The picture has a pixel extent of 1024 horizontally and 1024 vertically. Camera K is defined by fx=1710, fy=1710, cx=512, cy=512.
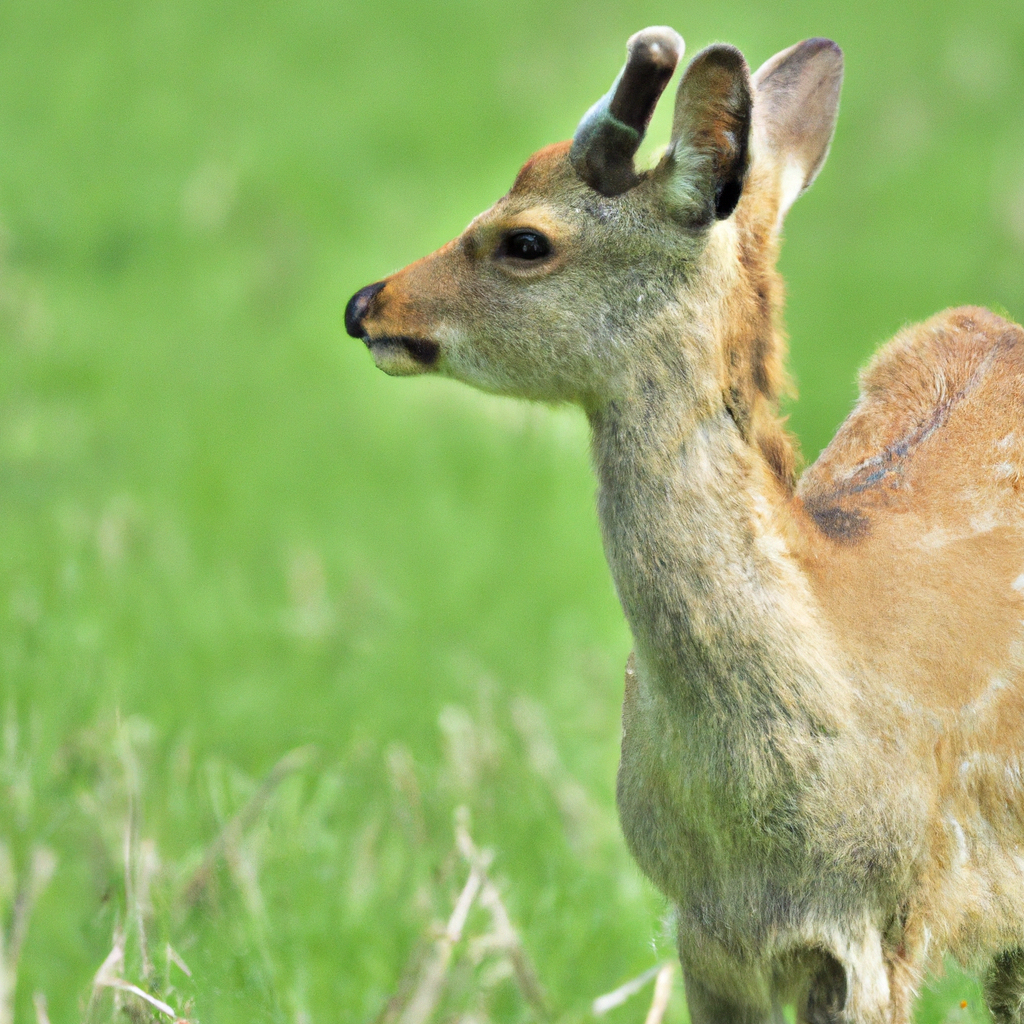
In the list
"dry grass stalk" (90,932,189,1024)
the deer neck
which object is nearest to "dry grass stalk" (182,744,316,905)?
"dry grass stalk" (90,932,189,1024)

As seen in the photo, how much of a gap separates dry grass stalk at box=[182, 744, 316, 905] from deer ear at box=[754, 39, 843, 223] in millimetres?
2116

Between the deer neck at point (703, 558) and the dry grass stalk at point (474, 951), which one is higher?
the deer neck at point (703, 558)

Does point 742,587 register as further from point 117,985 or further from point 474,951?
point 117,985

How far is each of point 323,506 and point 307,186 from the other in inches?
143

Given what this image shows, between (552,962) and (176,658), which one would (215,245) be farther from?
(552,962)

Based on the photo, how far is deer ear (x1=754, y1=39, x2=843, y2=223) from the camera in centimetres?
420

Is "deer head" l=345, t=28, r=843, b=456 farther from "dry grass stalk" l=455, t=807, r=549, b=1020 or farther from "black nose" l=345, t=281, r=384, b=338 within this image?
"dry grass stalk" l=455, t=807, r=549, b=1020

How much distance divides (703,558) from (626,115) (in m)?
0.98

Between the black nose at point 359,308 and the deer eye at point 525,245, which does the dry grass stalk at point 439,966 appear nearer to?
the black nose at point 359,308

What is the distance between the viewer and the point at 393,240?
11156 mm

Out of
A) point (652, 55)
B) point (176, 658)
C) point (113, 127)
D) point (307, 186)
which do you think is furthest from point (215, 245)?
point (652, 55)

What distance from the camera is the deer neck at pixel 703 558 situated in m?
3.60

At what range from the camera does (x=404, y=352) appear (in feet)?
13.2

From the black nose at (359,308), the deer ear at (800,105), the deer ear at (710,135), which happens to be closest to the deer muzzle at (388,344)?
the black nose at (359,308)
